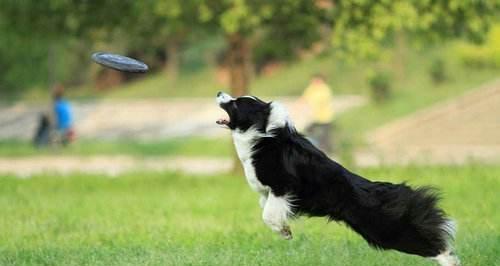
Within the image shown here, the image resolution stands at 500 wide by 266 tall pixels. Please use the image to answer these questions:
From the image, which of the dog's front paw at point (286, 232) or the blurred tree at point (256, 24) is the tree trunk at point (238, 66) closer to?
the blurred tree at point (256, 24)

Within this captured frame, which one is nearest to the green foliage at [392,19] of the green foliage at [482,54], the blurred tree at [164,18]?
the blurred tree at [164,18]

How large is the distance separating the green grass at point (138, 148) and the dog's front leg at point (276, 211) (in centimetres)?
1952

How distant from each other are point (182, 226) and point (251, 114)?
3404mm

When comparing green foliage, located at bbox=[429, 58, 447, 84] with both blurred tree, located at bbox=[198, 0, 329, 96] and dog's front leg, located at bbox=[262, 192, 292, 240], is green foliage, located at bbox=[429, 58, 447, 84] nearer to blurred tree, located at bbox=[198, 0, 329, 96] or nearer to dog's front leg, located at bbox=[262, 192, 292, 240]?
blurred tree, located at bbox=[198, 0, 329, 96]

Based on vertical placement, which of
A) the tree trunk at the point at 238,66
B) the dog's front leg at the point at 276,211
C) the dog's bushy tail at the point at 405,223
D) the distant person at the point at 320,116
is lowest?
the distant person at the point at 320,116

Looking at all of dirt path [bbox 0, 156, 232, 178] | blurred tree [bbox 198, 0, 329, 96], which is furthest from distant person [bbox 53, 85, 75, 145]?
blurred tree [bbox 198, 0, 329, 96]

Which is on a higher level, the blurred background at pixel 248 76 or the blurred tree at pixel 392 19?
the blurred tree at pixel 392 19

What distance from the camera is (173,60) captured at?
4588cm

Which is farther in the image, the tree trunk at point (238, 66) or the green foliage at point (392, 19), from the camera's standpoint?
the tree trunk at point (238, 66)

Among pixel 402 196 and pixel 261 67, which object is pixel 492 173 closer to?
pixel 402 196

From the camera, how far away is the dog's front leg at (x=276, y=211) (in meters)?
8.84

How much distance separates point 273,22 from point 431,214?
Result: 35.5 feet

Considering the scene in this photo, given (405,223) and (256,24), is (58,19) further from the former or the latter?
(405,223)

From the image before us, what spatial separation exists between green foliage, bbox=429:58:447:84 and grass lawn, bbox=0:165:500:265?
16735mm
